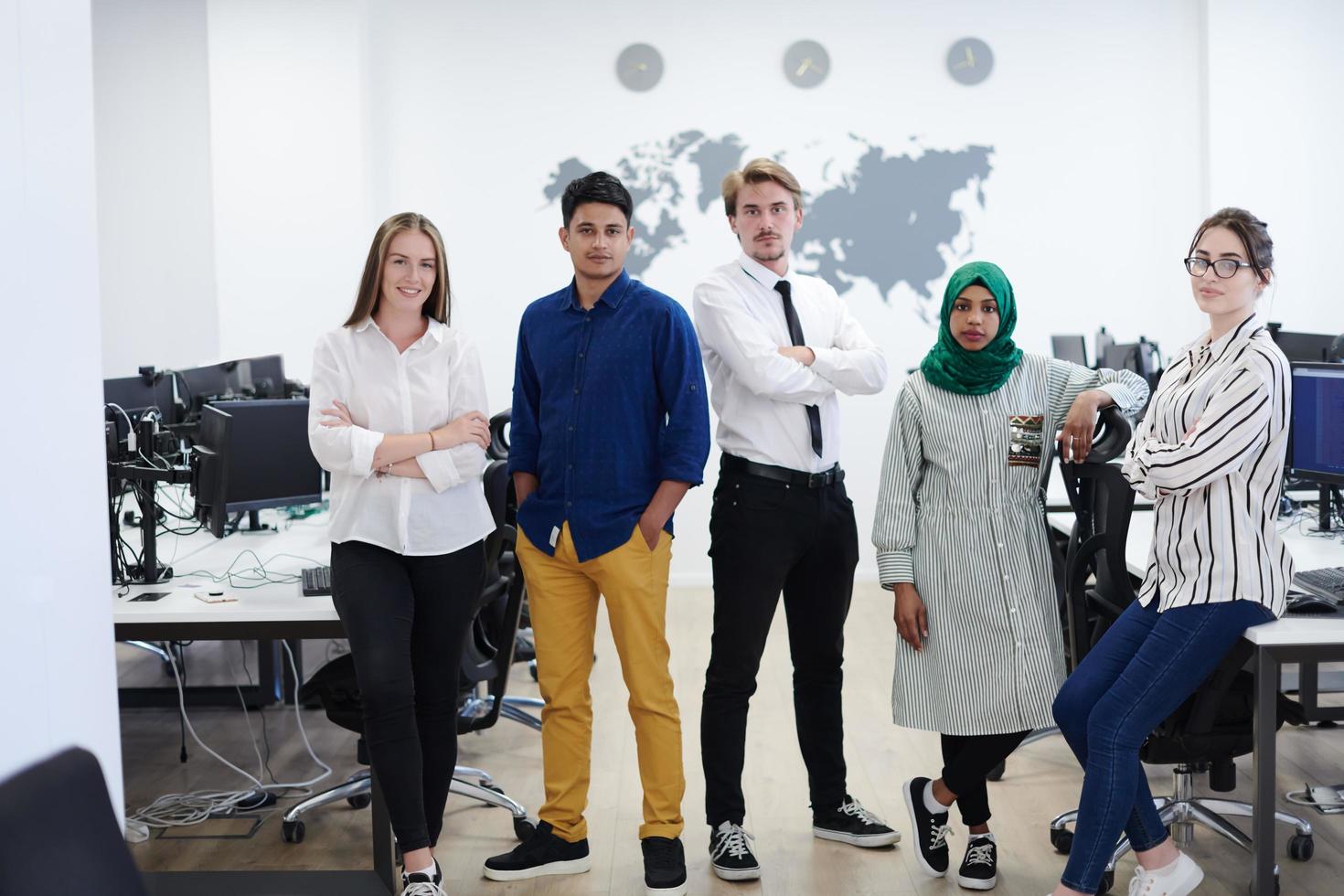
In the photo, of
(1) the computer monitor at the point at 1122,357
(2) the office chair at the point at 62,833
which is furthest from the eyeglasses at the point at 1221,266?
(1) the computer monitor at the point at 1122,357

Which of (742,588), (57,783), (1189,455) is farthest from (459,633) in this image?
(1189,455)

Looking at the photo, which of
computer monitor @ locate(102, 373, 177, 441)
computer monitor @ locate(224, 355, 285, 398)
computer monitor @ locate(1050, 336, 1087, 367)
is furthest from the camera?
computer monitor @ locate(1050, 336, 1087, 367)

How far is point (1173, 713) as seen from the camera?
2.71 m

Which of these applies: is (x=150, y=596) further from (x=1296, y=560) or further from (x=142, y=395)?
(x=1296, y=560)

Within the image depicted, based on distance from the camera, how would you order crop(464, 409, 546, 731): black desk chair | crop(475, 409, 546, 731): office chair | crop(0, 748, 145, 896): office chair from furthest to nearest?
crop(475, 409, 546, 731): office chair → crop(464, 409, 546, 731): black desk chair → crop(0, 748, 145, 896): office chair

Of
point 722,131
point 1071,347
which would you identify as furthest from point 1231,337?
point 722,131

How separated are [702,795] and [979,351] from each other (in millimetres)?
1534

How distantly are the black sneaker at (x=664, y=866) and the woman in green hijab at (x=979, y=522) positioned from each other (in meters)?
0.60

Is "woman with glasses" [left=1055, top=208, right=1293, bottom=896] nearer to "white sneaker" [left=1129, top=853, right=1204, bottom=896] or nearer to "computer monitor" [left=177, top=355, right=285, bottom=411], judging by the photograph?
"white sneaker" [left=1129, top=853, right=1204, bottom=896]

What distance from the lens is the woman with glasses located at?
2.34 meters

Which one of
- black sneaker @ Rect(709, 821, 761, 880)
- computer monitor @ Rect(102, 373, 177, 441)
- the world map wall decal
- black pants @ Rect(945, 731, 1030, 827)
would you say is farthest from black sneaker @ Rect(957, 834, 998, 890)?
the world map wall decal

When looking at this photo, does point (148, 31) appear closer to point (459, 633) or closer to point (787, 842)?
point (459, 633)

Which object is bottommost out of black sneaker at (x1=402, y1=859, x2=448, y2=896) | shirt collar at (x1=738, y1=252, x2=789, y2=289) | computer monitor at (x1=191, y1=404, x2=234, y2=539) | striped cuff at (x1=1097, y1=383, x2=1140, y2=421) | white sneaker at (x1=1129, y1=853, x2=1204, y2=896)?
black sneaker at (x1=402, y1=859, x2=448, y2=896)

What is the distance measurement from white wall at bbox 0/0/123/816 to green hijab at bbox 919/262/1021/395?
168 centimetres
